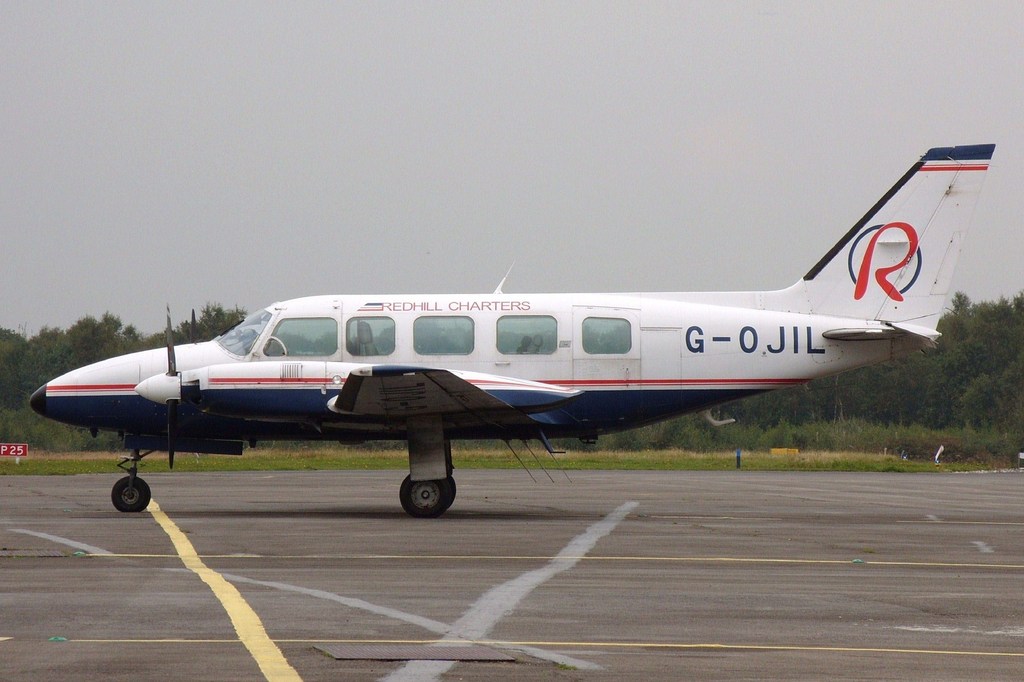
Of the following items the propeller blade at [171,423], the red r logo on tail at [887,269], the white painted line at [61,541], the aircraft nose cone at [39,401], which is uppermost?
the red r logo on tail at [887,269]

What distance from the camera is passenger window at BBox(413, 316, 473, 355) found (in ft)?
57.2

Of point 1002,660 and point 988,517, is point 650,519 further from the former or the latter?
point 1002,660

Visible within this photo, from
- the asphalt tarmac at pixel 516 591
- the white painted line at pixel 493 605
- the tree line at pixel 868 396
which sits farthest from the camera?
the tree line at pixel 868 396

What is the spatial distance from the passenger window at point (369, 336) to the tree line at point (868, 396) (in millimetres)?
32514

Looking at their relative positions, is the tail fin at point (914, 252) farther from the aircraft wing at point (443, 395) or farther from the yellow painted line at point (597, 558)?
the yellow painted line at point (597, 558)

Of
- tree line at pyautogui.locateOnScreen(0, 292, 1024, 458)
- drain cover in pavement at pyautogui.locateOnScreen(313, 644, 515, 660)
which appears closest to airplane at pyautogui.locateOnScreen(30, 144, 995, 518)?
drain cover in pavement at pyautogui.locateOnScreen(313, 644, 515, 660)

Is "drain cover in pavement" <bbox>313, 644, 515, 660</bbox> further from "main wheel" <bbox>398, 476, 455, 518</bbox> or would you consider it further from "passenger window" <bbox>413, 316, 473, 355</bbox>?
"passenger window" <bbox>413, 316, 473, 355</bbox>

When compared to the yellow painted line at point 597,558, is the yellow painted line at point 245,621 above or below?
above

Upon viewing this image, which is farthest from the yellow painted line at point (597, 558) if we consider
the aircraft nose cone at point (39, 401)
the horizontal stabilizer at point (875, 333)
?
the aircraft nose cone at point (39, 401)

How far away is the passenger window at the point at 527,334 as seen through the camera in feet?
57.2

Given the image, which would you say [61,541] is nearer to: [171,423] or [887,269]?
[171,423]

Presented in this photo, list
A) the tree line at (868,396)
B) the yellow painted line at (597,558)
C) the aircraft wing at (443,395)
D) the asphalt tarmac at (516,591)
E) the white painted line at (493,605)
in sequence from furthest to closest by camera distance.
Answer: the tree line at (868,396)
the aircraft wing at (443,395)
the yellow painted line at (597,558)
the asphalt tarmac at (516,591)
the white painted line at (493,605)

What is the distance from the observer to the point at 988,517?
58.9ft

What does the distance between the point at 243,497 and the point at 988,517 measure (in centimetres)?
1307
